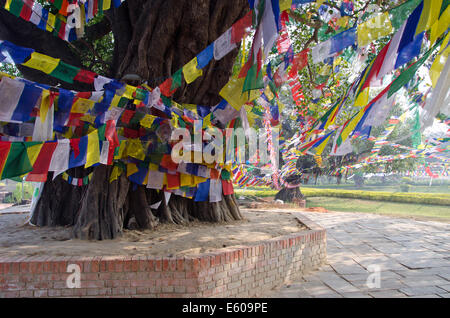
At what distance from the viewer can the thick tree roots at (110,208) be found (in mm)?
4352

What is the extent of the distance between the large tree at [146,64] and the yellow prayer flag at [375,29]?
3.01 metres

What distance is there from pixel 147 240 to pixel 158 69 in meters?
2.91

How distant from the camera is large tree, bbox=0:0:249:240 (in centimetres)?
502

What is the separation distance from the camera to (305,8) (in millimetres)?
7441

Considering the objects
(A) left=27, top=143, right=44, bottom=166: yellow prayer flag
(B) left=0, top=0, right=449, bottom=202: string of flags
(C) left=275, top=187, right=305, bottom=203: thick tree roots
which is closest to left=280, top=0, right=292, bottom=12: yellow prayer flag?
(B) left=0, top=0, right=449, bottom=202: string of flags

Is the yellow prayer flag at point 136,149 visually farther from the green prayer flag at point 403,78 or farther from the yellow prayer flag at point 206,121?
the green prayer flag at point 403,78

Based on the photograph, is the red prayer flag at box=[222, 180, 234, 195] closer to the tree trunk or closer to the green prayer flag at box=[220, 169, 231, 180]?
the green prayer flag at box=[220, 169, 231, 180]

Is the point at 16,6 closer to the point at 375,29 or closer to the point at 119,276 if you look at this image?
the point at 119,276

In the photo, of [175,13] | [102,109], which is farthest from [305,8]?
[102,109]

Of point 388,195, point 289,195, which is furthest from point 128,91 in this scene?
point 388,195

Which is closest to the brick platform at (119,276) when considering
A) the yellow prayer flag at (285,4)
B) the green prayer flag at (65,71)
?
the green prayer flag at (65,71)

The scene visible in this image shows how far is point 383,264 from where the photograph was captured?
489 centimetres

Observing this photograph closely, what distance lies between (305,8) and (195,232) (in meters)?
5.97

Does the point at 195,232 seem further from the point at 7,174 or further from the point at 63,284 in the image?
the point at 7,174
